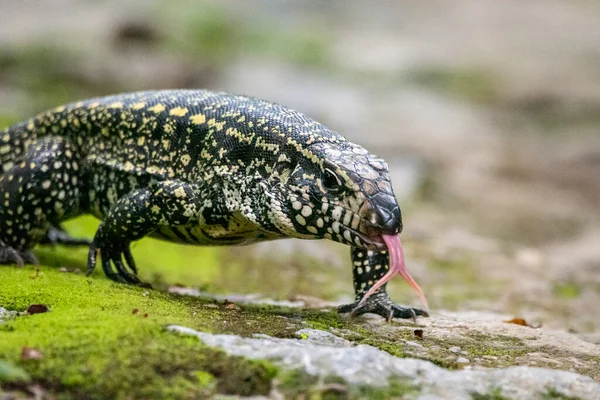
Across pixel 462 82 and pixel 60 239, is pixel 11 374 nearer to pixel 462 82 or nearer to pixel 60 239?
pixel 60 239

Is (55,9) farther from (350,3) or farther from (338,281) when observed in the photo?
(338,281)

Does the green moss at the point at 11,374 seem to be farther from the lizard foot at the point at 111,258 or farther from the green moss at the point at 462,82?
the green moss at the point at 462,82

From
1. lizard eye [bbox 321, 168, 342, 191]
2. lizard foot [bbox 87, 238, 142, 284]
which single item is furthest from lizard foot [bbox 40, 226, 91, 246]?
lizard eye [bbox 321, 168, 342, 191]

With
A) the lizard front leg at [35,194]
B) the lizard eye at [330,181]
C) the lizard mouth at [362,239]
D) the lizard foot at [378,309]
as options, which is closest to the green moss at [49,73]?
the lizard front leg at [35,194]

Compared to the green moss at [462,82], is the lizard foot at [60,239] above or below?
below

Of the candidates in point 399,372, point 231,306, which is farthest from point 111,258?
point 399,372

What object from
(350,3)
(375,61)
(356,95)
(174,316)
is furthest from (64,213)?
(350,3)

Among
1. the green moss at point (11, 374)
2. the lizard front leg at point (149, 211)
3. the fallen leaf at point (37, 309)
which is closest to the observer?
the green moss at point (11, 374)
